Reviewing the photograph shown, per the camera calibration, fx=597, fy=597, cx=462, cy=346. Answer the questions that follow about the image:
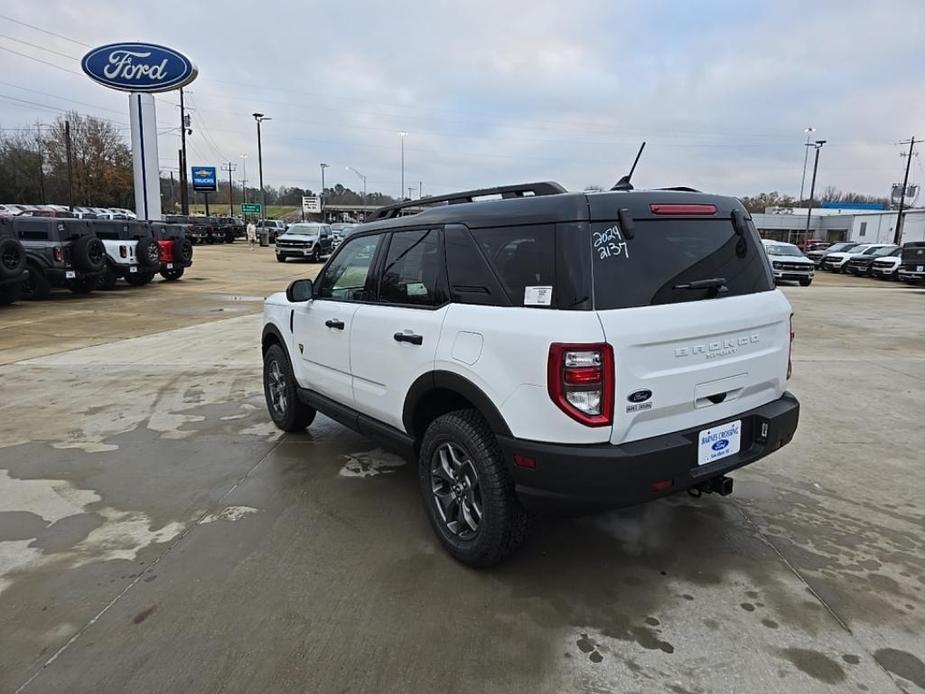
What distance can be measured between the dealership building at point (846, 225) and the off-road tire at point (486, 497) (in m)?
67.3

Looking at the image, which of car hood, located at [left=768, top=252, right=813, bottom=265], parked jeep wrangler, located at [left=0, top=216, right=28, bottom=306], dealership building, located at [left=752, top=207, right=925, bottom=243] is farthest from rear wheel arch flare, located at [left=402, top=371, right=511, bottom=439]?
dealership building, located at [left=752, top=207, right=925, bottom=243]

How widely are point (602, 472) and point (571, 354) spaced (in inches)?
19.9

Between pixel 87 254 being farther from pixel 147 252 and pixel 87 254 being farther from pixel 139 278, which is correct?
pixel 139 278

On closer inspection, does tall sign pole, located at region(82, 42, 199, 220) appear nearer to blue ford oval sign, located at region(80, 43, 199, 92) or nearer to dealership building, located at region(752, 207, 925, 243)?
blue ford oval sign, located at region(80, 43, 199, 92)

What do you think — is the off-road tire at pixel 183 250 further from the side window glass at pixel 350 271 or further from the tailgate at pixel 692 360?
the tailgate at pixel 692 360

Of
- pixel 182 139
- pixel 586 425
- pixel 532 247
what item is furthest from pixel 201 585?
pixel 182 139

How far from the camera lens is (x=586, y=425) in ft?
8.07

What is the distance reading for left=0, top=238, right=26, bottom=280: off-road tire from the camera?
1165 cm

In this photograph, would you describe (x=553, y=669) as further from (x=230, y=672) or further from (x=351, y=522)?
(x=351, y=522)

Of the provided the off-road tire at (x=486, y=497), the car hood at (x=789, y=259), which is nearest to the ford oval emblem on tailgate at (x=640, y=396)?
the off-road tire at (x=486, y=497)

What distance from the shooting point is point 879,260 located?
92.2ft

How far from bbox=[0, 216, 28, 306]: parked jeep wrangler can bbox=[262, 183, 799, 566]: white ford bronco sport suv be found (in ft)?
38.6

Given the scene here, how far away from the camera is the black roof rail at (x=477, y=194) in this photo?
3.01 meters

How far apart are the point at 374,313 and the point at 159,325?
8942 mm
